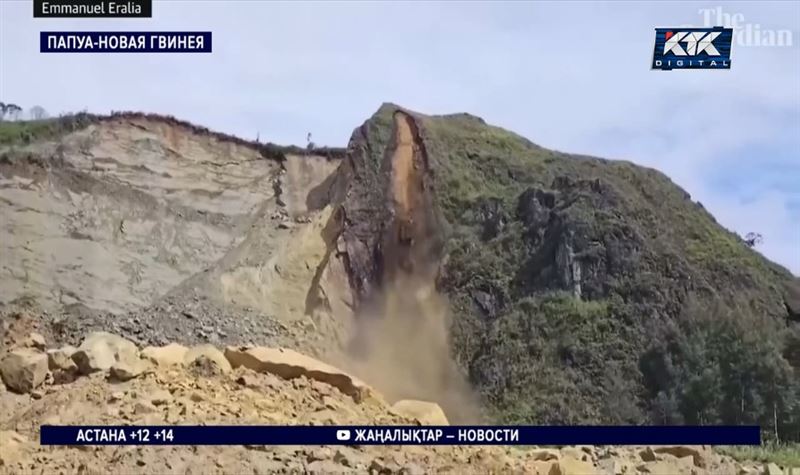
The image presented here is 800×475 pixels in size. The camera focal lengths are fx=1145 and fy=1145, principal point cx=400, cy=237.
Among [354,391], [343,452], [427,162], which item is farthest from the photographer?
[427,162]

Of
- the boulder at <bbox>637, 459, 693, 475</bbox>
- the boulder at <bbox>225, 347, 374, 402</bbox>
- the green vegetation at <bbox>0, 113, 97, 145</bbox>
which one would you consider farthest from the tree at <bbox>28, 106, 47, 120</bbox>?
the boulder at <bbox>637, 459, 693, 475</bbox>

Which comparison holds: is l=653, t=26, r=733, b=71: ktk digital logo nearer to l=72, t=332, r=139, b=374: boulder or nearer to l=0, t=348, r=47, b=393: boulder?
l=72, t=332, r=139, b=374: boulder

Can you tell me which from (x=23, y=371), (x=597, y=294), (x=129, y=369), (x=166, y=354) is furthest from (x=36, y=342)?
(x=597, y=294)

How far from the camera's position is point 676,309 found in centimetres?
725

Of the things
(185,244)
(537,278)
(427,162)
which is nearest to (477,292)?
(537,278)

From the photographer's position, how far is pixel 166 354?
7.18 meters

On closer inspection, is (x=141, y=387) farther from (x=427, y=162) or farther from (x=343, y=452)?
(x=427, y=162)

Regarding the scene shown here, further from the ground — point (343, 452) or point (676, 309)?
point (676, 309)

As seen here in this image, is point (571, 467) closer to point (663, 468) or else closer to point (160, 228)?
point (663, 468)

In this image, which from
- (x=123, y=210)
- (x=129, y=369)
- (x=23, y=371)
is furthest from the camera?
(x=123, y=210)

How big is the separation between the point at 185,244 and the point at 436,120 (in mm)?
1809
